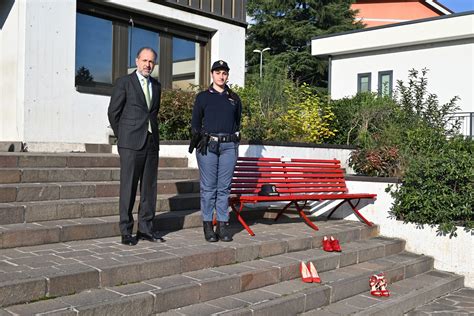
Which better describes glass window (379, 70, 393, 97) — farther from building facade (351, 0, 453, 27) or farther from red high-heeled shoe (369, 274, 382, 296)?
building facade (351, 0, 453, 27)

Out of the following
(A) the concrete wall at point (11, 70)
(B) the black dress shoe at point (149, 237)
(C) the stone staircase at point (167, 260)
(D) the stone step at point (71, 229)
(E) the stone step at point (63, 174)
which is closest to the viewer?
(C) the stone staircase at point (167, 260)

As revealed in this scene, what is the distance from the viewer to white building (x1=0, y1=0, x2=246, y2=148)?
888 centimetres

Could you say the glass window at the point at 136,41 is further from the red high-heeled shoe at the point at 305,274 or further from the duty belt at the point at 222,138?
the red high-heeled shoe at the point at 305,274

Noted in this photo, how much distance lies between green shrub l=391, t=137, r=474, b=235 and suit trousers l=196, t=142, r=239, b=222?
2.99m

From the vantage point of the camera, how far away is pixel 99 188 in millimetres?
6789

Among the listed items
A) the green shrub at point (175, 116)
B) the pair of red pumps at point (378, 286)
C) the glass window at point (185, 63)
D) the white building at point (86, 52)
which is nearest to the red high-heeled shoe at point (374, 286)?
the pair of red pumps at point (378, 286)

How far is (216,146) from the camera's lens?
5.86 m

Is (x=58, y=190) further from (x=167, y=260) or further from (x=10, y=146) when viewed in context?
(x=10, y=146)

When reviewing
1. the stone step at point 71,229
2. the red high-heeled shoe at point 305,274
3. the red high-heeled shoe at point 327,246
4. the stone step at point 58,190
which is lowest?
the red high-heeled shoe at point 305,274

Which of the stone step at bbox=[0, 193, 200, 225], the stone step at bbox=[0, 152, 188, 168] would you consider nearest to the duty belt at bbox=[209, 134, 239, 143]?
the stone step at bbox=[0, 193, 200, 225]

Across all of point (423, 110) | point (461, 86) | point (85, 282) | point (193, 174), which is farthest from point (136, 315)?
point (461, 86)

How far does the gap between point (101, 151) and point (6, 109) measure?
68.0 inches

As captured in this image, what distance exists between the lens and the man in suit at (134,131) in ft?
17.7

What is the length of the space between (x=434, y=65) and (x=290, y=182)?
15.2 meters
